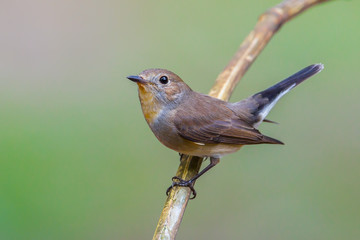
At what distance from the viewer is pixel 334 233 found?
515 cm

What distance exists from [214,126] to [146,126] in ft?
7.39

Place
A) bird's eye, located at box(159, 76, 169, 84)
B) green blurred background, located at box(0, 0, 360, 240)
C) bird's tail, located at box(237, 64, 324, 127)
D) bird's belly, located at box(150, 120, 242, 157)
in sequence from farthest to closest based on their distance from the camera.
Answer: green blurred background, located at box(0, 0, 360, 240)
bird's tail, located at box(237, 64, 324, 127)
bird's belly, located at box(150, 120, 242, 157)
bird's eye, located at box(159, 76, 169, 84)

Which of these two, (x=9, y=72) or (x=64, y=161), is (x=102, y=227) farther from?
(x=9, y=72)

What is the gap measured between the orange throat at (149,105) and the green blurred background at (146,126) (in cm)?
186

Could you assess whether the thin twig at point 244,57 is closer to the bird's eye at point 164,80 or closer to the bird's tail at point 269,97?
the bird's tail at point 269,97

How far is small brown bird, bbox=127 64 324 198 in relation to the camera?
351 cm

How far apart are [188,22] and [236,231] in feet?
11.5

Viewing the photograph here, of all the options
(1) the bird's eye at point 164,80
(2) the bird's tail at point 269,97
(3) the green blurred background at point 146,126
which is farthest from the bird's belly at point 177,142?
(3) the green blurred background at point 146,126

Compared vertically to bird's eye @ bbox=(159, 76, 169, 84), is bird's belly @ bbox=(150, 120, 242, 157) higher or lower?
lower

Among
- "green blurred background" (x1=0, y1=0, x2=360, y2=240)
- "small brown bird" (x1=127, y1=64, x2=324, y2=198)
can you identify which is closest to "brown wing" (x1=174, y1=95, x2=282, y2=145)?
"small brown bird" (x1=127, y1=64, x2=324, y2=198)

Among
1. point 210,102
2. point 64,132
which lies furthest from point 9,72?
point 210,102

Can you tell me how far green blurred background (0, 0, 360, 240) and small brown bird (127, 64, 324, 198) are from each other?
1.62 m

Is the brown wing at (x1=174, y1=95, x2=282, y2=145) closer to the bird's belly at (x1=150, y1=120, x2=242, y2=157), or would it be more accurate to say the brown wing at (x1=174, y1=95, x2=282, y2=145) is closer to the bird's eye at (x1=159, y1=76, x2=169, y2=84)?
the bird's belly at (x1=150, y1=120, x2=242, y2=157)

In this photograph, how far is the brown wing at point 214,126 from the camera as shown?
3646 millimetres
